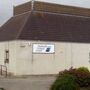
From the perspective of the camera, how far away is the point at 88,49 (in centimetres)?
4250

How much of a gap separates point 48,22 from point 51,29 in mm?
1092

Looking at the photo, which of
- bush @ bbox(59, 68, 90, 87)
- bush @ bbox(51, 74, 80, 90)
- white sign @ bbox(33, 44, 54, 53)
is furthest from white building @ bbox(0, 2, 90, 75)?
bush @ bbox(51, 74, 80, 90)

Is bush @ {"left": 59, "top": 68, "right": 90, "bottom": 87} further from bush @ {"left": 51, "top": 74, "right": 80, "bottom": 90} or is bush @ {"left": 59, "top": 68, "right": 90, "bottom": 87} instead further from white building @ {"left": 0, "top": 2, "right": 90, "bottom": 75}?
white building @ {"left": 0, "top": 2, "right": 90, "bottom": 75}

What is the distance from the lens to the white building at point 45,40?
3841 centimetres

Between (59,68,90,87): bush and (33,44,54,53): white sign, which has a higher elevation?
(33,44,54,53): white sign

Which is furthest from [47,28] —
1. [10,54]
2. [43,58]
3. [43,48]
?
[10,54]

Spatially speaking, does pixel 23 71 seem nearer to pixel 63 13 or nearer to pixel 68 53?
pixel 68 53

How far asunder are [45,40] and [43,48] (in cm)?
85

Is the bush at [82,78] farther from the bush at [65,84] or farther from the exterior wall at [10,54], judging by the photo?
the exterior wall at [10,54]

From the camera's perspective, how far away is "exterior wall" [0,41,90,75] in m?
38.2

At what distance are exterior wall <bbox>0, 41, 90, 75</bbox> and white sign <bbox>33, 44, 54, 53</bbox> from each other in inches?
12.6

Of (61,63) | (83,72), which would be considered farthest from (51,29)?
(83,72)

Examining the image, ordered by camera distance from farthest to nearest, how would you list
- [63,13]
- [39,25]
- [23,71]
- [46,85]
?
[63,13], [39,25], [23,71], [46,85]

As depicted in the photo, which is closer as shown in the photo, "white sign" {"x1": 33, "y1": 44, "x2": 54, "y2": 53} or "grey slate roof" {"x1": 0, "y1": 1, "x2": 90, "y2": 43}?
"white sign" {"x1": 33, "y1": 44, "x2": 54, "y2": 53}
